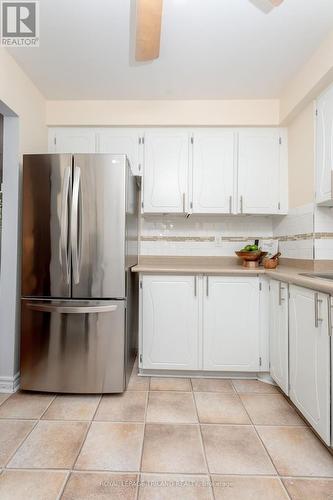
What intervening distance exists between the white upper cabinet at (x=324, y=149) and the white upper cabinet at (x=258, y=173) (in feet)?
1.69

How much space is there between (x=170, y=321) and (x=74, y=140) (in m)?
1.94

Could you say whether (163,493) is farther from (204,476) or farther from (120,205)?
(120,205)

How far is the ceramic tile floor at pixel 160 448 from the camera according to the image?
1301 mm

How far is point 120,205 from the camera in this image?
2.04 meters

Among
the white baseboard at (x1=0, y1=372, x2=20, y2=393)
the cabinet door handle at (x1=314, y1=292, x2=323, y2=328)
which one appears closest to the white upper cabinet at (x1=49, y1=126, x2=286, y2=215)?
the cabinet door handle at (x1=314, y1=292, x2=323, y2=328)

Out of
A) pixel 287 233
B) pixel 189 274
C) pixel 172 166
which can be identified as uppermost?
pixel 172 166

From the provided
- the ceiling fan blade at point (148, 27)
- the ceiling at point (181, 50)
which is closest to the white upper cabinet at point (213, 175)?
the ceiling at point (181, 50)

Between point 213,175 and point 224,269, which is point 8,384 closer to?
point 224,269

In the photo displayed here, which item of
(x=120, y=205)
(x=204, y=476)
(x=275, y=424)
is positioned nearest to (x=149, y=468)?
(x=204, y=476)

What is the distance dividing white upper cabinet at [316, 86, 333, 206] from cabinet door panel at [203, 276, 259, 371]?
0.82m

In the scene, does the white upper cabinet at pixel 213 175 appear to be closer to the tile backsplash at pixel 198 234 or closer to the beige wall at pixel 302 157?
the tile backsplash at pixel 198 234

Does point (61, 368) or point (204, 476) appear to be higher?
point (61, 368)

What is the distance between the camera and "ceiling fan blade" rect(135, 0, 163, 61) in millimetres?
1430

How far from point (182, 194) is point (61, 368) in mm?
1775
